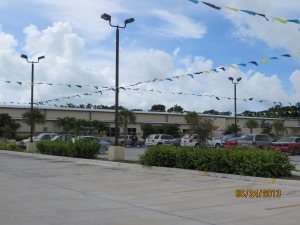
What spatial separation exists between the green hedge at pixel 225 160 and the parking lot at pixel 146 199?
0.46 meters

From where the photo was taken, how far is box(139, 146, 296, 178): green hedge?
15000 millimetres

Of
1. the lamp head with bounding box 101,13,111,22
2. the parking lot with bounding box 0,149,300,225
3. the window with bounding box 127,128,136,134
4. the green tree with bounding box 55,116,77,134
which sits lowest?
the parking lot with bounding box 0,149,300,225

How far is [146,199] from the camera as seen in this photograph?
10.9m

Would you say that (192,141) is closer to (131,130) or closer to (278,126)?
(131,130)

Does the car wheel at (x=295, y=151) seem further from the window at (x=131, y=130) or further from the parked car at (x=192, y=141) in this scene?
the window at (x=131, y=130)

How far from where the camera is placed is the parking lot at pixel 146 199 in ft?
27.9

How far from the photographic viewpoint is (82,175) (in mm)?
16828

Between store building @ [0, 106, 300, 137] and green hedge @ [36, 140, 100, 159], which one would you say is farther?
store building @ [0, 106, 300, 137]

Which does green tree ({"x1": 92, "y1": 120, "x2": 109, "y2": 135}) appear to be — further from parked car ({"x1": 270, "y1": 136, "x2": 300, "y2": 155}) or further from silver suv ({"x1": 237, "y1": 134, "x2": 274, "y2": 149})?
parked car ({"x1": 270, "y1": 136, "x2": 300, "y2": 155})

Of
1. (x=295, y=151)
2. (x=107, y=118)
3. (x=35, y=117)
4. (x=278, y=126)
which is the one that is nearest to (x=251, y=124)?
(x=278, y=126)

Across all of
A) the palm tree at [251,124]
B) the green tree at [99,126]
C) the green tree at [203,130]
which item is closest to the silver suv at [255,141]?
the green tree at [203,130]

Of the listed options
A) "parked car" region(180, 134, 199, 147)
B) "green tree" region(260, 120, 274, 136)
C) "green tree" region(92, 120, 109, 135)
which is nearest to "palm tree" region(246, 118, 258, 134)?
"green tree" region(260, 120, 274, 136)

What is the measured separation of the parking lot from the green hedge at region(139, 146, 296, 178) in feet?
1.51

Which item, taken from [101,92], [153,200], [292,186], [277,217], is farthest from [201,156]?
[101,92]
